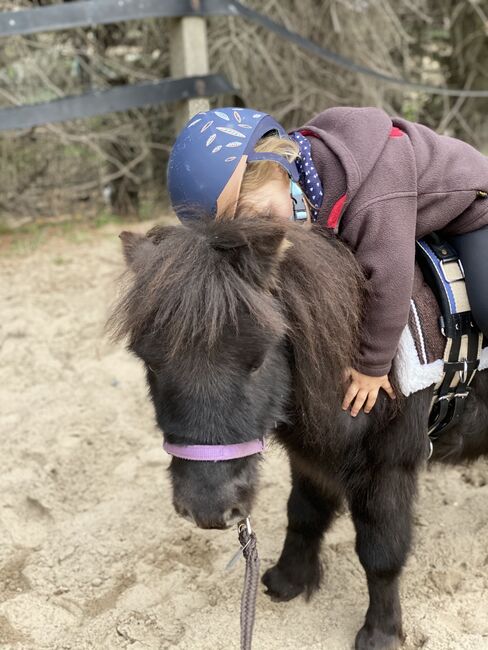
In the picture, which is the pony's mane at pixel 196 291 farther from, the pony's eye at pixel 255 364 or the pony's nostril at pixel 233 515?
the pony's nostril at pixel 233 515

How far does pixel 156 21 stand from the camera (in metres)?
5.89

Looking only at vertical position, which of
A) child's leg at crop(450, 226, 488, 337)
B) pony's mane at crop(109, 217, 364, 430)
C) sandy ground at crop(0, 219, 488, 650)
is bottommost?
sandy ground at crop(0, 219, 488, 650)

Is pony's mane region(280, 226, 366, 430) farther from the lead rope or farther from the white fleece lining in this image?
the lead rope

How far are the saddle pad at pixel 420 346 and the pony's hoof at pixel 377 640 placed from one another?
31.2 inches

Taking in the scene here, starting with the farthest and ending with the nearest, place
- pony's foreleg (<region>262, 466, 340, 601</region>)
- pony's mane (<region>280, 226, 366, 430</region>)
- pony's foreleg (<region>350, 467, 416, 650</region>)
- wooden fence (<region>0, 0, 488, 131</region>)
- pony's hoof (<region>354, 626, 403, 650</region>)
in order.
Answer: wooden fence (<region>0, 0, 488, 131</region>) < pony's foreleg (<region>262, 466, 340, 601</region>) < pony's hoof (<region>354, 626, 403, 650</region>) < pony's foreleg (<region>350, 467, 416, 650</region>) < pony's mane (<region>280, 226, 366, 430</region>)

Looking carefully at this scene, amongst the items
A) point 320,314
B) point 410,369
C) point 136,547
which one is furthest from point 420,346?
point 136,547

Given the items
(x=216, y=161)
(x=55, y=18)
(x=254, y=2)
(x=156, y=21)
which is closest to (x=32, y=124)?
(x=55, y=18)

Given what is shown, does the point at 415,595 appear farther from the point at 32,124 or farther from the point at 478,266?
the point at 32,124

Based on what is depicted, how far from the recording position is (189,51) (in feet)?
15.8

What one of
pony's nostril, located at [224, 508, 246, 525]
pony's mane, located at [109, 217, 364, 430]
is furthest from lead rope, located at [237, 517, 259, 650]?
pony's mane, located at [109, 217, 364, 430]

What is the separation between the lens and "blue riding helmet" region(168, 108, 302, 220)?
5.55 ft

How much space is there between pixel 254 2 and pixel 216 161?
482 centimetres

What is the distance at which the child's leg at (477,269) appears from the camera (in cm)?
192

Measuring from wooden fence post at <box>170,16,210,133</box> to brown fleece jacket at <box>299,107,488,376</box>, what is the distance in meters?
3.03
